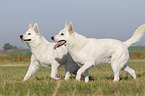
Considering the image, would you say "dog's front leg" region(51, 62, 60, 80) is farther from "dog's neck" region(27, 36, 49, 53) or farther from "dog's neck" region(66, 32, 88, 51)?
"dog's neck" region(66, 32, 88, 51)

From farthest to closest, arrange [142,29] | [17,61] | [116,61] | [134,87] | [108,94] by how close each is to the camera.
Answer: [17,61], [142,29], [116,61], [134,87], [108,94]

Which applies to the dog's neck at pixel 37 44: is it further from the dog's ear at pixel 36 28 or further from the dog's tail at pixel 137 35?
the dog's tail at pixel 137 35

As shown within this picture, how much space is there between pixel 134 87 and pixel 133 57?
2465cm

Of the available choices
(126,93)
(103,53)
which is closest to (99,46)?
(103,53)

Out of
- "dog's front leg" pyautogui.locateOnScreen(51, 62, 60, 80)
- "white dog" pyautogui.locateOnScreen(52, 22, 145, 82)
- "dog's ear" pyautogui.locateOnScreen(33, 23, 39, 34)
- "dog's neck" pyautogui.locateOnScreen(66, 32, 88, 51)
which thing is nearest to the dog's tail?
"white dog" pyautogui.locateOnScreen(52, 22, 145, 82)

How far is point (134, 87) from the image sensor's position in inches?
251

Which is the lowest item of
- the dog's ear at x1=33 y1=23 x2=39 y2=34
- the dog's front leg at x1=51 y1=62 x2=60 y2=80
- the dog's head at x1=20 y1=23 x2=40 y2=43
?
the dog's front leg at x1=51 y1=62 x2=60 y2=80

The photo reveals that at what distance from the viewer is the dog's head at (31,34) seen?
820 cm

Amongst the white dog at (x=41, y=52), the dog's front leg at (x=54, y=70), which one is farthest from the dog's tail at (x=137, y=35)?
the dog's front leg at (x=54, y=70)

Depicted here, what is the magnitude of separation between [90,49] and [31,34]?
86.3 inches

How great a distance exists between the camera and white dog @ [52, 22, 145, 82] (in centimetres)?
759

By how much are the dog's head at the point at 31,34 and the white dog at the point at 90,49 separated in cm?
107

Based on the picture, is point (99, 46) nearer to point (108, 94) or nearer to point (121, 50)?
point (121, 50)

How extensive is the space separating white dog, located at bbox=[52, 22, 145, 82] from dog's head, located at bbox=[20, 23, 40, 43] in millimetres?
1067
